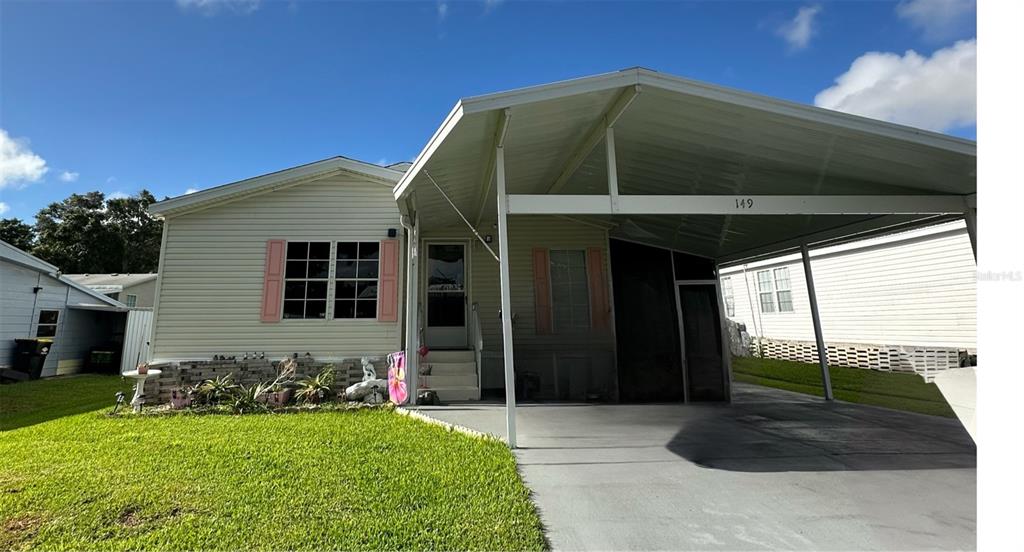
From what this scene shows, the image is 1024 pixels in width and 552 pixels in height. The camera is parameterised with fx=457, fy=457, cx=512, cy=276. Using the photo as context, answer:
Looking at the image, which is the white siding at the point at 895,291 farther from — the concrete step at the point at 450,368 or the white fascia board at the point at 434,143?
the white fascia board at the point at 434,143

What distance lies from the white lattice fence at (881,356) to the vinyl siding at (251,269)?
1010 cm

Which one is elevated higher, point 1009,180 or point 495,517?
point 1009,180

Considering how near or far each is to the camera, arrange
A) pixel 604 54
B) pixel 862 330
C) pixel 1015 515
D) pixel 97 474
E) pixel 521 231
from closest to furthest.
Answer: pixel 1015 515 < pixel 97 474 < pixel 604 54 < pixel 521 231 < pixel 862 330

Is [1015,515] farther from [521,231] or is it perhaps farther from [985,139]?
[521,231]

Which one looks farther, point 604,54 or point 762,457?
point 604,54

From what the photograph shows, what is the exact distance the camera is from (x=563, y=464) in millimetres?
3791

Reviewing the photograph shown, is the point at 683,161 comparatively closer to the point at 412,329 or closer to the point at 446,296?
the point at 412,329

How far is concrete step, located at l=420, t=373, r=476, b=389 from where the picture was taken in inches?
277

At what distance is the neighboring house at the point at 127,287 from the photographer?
51.2 feet

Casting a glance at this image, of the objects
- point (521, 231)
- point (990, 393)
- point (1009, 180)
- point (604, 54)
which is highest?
point (604, 54)

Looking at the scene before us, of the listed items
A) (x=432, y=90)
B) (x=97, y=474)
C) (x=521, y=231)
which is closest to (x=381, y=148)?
(x=432, y=90)

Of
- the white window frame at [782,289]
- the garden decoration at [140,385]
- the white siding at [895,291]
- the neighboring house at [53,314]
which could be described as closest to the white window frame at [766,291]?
the white window frame at [782,289]

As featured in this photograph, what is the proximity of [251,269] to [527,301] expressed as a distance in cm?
481

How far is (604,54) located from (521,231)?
10.6 ft
